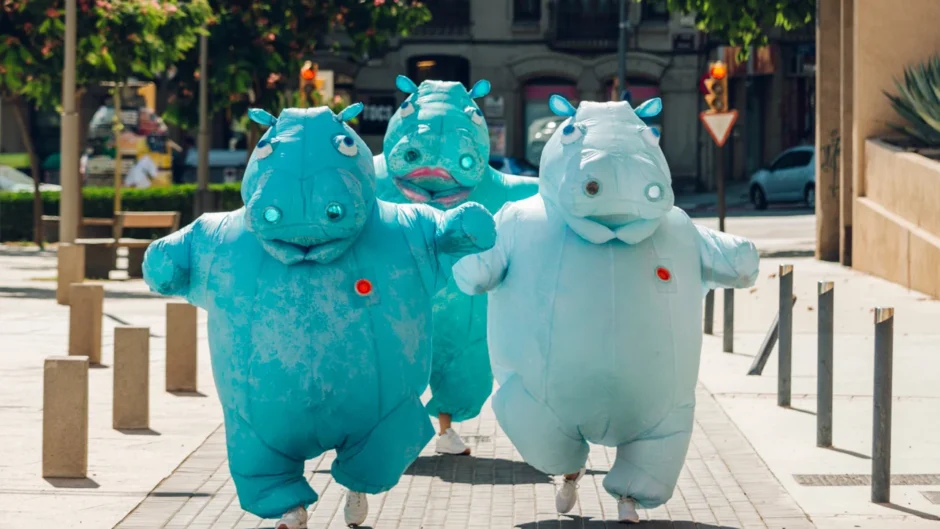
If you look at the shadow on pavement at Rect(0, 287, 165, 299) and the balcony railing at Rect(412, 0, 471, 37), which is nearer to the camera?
the shadow on pavement at Rect(0, 287, 165, 299)

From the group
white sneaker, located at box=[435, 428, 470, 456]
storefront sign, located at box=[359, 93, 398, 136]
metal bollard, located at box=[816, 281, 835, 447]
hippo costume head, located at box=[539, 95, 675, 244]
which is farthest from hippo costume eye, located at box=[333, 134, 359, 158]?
storefront sign, located at box=[359, 93, 398, 136]

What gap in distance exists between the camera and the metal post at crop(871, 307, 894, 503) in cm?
846

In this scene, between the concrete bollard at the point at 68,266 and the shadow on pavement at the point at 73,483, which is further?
the concrete bollard at the point at 68,266

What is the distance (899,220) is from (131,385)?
12263 millimetres

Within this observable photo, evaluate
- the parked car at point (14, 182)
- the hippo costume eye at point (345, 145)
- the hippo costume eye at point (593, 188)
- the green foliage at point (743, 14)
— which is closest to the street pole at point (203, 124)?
the parked car at point (14, 182)

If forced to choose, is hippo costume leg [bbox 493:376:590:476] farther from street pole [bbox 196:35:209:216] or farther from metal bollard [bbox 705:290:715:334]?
street pole [bbox 196:35:209:216]

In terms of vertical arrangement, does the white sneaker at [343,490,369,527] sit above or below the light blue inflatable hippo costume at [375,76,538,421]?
below

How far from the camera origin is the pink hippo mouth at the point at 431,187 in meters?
9.62

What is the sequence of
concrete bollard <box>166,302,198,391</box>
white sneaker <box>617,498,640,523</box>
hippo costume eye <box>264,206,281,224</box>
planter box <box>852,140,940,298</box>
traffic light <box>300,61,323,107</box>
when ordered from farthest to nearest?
1. traffic light <box>300,61,323,107</box>
2. planter box <box>852,140,940,298</box>
3. concrete bollard <box>166,302,198,391</box>
4. white sneaker <box>617,498,640,523</box>
5. hippo costume eye <box>264,206,281,224</box>

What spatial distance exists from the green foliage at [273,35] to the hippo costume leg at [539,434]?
23041 mm

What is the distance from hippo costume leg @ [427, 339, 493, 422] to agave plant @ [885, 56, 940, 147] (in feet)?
40.7

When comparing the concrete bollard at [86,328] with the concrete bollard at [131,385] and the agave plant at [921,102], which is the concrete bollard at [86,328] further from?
the agave plant at [921,102]

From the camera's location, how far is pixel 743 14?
25.5 m

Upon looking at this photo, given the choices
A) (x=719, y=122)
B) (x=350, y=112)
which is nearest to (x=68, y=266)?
(x=350, y=112)
